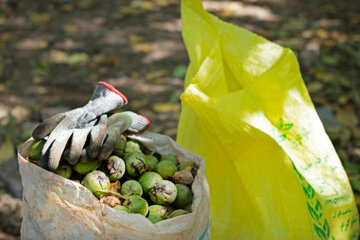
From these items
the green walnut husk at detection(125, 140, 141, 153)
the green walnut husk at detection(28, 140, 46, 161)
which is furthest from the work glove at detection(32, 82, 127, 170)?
the green walnut husk at detection(125, 140, 141, 153)

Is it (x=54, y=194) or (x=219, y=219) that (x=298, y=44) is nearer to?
(x=219, y=219)

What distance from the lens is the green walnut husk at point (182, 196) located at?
1349 mm

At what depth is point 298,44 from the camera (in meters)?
3.41

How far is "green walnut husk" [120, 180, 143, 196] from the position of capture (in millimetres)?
1310

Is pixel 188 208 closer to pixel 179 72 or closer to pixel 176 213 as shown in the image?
pixel 176 213

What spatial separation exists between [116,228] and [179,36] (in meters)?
2.67

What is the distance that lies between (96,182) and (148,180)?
7.6 inches

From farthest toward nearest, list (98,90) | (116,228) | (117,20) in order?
(117,20), (98,90), (116,228)

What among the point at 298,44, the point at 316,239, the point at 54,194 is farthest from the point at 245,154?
the point at 298,44

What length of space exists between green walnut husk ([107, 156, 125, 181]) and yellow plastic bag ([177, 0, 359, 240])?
36 centimetres

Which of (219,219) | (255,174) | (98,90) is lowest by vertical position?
(219,219)

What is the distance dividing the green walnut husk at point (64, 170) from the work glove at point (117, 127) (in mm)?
113

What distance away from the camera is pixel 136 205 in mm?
1236

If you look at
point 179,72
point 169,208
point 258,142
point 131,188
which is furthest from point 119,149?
point 179,72
